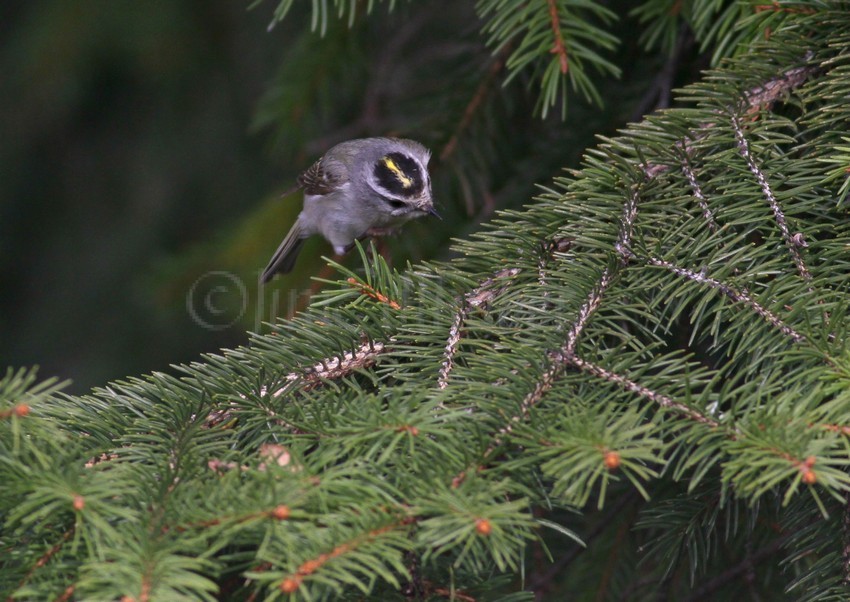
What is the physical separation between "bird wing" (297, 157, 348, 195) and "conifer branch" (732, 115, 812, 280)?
6.88 feet

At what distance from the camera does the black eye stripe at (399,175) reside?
9.74 ft

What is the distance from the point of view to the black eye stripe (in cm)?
297

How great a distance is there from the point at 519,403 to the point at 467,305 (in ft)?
1.25

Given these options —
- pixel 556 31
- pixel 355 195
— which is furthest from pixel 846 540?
pixel 355 195

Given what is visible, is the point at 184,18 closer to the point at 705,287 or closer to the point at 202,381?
the point at 202,381

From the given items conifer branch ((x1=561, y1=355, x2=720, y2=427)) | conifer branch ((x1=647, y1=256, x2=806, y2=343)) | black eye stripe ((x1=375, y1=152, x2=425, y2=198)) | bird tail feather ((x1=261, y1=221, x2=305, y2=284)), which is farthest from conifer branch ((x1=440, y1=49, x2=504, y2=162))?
conifer branch ((x1=561, y1=355, x2=720, y2=427))

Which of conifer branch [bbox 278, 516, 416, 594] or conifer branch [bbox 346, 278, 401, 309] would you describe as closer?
conifer branch [bbox 278, 516, 416, 594]

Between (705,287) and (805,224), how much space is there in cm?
26

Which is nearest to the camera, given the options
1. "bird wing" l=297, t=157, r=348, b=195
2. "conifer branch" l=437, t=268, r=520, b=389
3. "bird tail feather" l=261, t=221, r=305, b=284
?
"conifer branch" l=437, t=268, r=520, b=389

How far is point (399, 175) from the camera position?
3125mm

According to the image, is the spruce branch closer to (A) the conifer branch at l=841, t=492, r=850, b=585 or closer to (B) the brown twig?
(A) the conifer branch at l=841, t=492, r=850, b=585

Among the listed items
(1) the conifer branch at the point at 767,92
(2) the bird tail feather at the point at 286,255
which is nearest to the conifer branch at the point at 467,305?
(1) the conifer branch at the point at 767,92

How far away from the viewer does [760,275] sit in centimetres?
138

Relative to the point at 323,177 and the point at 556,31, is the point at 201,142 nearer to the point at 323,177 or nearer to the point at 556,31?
the point at 323,177
